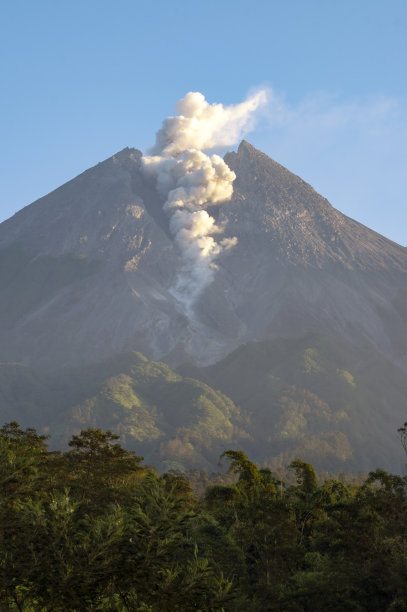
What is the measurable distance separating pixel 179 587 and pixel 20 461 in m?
7.92

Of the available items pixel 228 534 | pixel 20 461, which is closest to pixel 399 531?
pixel 228 534

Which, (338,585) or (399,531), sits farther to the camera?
(399,531)

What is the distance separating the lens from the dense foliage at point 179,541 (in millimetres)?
16656

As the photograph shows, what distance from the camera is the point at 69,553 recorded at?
1656cm

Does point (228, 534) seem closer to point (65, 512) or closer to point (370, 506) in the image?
point (370, 506)

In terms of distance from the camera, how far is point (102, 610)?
19.2 m

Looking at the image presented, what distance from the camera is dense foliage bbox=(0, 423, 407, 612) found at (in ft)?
54.6

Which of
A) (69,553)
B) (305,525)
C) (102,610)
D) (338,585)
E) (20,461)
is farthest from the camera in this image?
(305,525)

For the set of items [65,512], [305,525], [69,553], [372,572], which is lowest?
[372,572]

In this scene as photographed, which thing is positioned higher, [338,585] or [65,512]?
[65,512]

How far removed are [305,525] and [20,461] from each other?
78.0 feet

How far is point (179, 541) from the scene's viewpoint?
19219 millimetres

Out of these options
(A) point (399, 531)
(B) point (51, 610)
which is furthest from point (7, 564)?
(A) point (399, 531)

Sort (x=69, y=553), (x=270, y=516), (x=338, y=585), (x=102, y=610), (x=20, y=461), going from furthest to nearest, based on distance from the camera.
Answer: (x=270, y=516) < (x=338, y=585) < (x=20, y=461) < (x=102, y=610) < (x=69, y=553)
